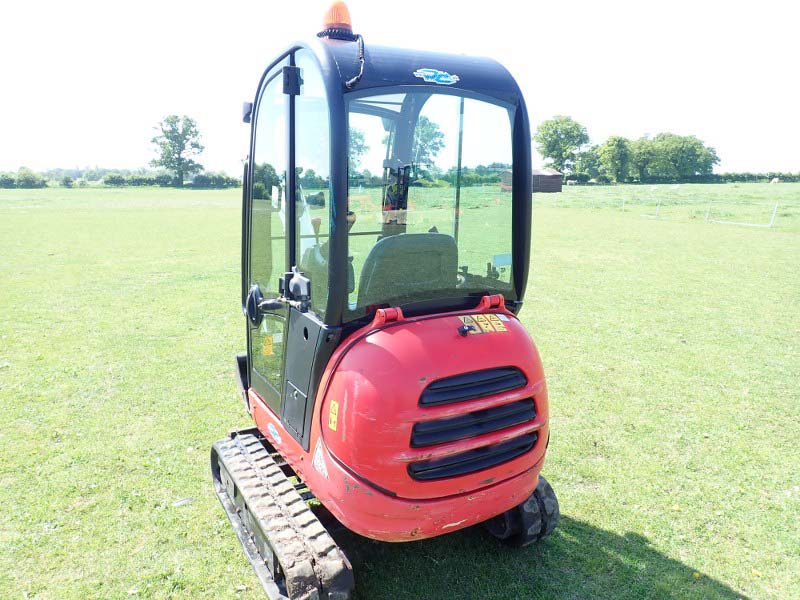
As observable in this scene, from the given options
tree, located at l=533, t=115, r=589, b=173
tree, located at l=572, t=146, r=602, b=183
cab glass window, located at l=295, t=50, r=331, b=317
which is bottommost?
cab glass window, located at l=295, t=50, r=331, b=317

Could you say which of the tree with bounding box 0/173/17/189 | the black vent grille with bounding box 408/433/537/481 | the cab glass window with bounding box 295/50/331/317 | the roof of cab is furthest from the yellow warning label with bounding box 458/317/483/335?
the tree with bounding box 0/173/17/189

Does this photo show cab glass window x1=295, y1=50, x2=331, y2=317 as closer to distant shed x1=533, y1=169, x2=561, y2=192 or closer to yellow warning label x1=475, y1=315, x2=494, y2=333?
→ yellow warning label x1=475, y1=315, x2=494, y2=333

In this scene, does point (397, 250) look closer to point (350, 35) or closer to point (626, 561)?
point (350, 35)

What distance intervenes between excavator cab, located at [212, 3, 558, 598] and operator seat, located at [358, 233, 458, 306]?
0.5 inches

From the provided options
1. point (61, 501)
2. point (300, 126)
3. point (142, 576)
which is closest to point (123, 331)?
point (61, 501)

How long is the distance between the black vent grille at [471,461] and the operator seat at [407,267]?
2.93 feet

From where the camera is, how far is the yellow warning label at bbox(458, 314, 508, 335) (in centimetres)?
299

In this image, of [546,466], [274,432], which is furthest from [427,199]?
[546,466]

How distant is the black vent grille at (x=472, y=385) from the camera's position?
109 inches

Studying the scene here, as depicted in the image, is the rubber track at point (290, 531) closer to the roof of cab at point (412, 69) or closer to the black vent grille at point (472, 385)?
the black vent grille at point (472, 385)

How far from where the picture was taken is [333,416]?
2.84 metres

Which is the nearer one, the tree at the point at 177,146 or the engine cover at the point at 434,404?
→ the engine cover at the point at 434,404

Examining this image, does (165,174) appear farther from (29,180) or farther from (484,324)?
(484,324)

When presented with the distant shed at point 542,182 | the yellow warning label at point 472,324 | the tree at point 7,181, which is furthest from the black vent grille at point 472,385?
the tree at point 7,181
